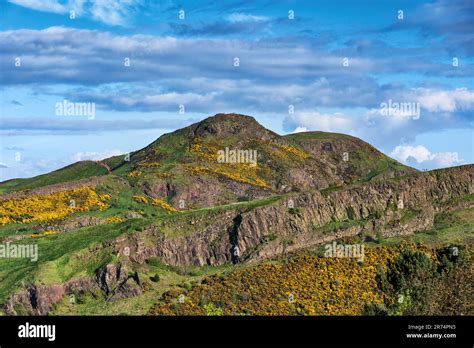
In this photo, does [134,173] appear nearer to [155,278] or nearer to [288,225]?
[288,225]

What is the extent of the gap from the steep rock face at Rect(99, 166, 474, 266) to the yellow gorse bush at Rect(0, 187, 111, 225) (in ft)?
109

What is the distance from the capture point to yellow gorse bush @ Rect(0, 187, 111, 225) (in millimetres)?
131250

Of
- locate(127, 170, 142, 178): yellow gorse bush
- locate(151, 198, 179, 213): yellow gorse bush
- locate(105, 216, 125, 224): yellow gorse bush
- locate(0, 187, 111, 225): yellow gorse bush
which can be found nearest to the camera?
locate(0, 187, 111, 225): yellow gorse bush

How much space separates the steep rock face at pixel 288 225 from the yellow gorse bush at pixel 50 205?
3313 centimetres

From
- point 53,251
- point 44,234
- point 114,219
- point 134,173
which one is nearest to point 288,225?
point 53,251

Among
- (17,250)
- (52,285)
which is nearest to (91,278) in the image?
(52,285)

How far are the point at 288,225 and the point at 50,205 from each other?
171 feet

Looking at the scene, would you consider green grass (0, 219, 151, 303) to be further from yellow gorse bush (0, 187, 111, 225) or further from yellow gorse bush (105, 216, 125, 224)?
yellow gorse bush (0, 187, 111, 225)

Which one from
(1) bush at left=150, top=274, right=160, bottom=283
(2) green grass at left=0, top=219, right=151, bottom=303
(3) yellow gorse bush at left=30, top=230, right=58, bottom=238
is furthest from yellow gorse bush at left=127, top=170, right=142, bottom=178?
(1) bush at left=150, top=274, right=160, bottom=283

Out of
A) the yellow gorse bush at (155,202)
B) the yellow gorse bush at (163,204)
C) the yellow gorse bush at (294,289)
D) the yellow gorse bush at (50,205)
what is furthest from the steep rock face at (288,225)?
the yellow gorse bush at (155,202)

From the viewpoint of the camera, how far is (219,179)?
172 metres

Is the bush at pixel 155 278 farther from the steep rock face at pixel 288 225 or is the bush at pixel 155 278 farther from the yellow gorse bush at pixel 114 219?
the yellow gorse bush at pixel 114 219
